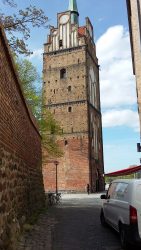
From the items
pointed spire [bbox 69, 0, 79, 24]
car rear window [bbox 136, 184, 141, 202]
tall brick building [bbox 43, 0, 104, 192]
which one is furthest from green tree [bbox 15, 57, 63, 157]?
pointed spire [bbox 69, 0, 79, 24]

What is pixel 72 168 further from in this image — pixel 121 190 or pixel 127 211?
pixel 127 211

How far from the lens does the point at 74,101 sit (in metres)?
42.1

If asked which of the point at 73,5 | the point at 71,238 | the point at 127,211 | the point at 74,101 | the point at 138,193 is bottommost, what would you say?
the point at 71,238

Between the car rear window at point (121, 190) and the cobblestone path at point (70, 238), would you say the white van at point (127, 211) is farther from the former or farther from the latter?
the cobblestone path at point (70, 238)

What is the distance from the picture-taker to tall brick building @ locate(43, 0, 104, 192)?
40.3 metres

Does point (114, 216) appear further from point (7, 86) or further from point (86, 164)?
point (86, 164)

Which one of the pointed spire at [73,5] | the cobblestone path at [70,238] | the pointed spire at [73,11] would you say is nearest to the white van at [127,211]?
the cobblestone path at [70,238]

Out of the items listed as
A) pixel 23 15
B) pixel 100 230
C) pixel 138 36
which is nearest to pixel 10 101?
pixel 100 230

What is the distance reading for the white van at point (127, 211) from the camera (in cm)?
669

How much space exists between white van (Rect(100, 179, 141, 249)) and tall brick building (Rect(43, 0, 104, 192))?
102 feet

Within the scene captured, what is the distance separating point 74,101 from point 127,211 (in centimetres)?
3536

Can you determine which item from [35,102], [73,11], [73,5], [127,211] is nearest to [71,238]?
[127,211]

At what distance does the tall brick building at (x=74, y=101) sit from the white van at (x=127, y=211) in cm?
3102

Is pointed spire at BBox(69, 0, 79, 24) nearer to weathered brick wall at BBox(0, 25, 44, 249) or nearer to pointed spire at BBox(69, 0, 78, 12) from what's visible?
pointed spire at BBox(69, 0, 78, 12)
